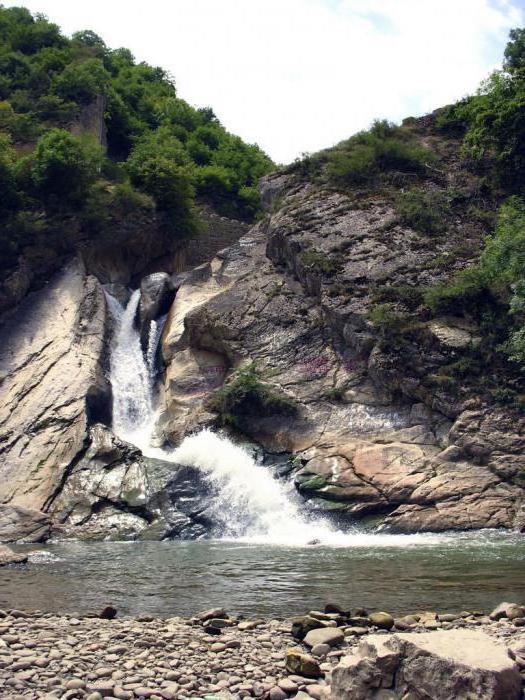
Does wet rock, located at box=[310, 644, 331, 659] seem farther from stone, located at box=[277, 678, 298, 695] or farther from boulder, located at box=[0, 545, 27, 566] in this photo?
boulder, located at box=[0, 545, 27, 566]

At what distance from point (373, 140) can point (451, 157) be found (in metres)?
3.76

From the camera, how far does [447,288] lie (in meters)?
26.2

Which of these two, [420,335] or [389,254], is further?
[389,254]

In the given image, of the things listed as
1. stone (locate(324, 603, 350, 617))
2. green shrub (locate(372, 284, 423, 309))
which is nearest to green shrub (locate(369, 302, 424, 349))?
green shrub (locate(372, 284, 423, 309))

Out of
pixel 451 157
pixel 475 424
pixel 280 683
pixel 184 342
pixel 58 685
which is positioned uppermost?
pixel 451 157

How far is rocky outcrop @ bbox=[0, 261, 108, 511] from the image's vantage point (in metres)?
23.9

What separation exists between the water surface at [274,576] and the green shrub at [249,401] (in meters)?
7.07

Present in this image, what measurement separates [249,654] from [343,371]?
18.6m

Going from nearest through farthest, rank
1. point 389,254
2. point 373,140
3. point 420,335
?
point 420,335 → point 389,254 → point 373,140

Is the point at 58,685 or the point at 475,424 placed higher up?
the point at 58,685

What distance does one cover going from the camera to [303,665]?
25.2 feet

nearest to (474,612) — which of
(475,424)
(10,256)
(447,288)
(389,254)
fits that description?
(475,424)

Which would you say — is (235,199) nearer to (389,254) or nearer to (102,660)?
(389,254)

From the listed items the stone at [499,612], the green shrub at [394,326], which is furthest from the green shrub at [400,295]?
the stone at [499,612]
